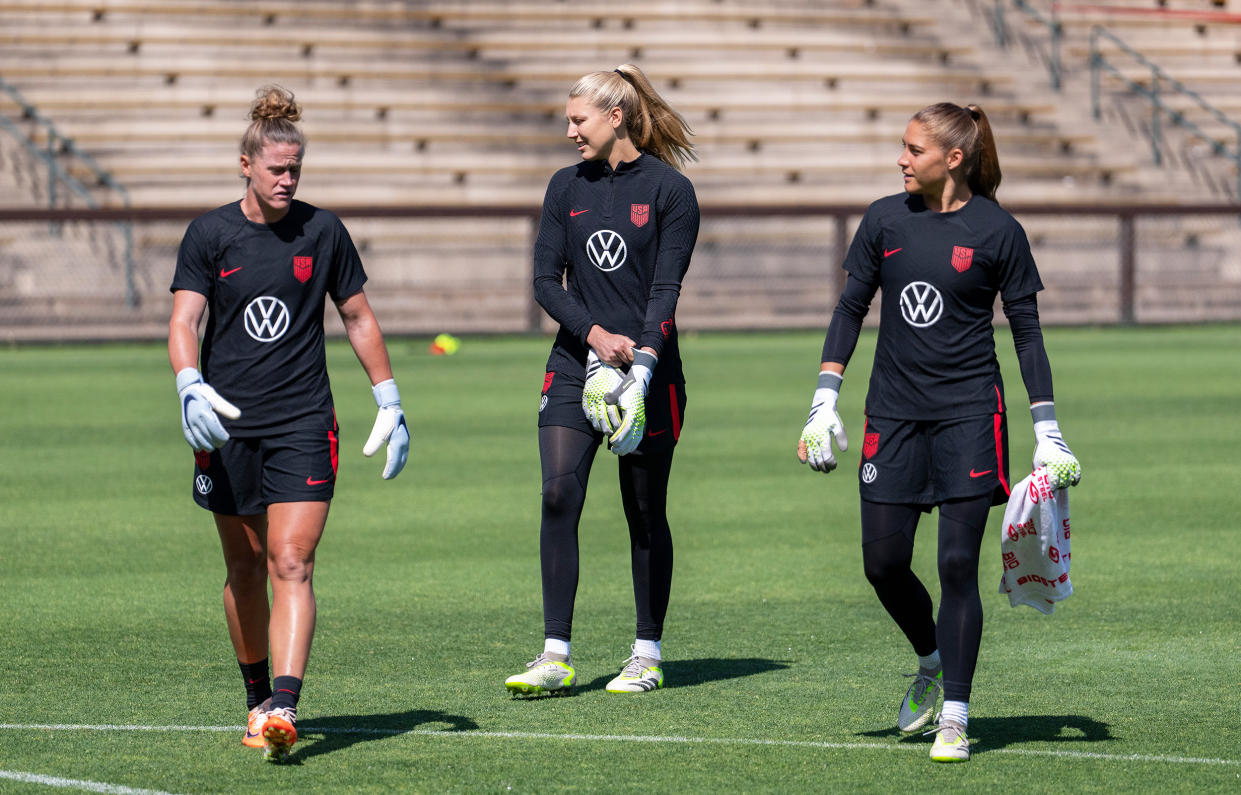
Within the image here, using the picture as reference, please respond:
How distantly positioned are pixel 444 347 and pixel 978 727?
1760 cm

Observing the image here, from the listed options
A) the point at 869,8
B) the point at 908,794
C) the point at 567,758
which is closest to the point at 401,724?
the point at 567,758

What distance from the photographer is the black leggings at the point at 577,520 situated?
639 cm

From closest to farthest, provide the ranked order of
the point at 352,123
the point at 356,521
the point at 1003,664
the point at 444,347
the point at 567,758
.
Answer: the point at 567,758, the point at 1003,664, the point at 356,521, the point at 444,347, the point at 352,123

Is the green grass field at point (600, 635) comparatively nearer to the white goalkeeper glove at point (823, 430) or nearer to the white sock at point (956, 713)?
the white sock at point (956, 713)

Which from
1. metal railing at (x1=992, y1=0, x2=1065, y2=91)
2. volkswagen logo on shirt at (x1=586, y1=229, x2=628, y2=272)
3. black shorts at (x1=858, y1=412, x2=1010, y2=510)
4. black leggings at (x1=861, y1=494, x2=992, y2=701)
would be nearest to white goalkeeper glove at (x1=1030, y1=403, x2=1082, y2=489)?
black shorts at (x1=858, y1=412, x2=1010, y2=510)

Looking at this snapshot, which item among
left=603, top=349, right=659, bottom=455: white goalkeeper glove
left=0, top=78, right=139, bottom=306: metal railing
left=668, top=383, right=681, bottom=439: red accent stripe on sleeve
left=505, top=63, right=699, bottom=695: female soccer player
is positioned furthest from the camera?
left=0, top=78, right=139, bottom=306: metal railing

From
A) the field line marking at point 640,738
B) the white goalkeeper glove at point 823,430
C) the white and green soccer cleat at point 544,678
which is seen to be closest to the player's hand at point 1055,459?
the white goalkeeper glove at point 823,430

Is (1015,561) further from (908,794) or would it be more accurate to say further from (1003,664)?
(1003,664)

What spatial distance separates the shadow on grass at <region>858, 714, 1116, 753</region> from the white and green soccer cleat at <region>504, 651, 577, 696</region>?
3.63 feet

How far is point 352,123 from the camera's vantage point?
29688mm

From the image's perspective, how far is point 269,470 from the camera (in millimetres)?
5469

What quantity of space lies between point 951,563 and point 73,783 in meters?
2.65

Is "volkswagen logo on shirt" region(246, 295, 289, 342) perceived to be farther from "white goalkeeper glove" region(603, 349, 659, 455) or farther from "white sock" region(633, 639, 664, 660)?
"white sock" region(633, 639, 664, 660)

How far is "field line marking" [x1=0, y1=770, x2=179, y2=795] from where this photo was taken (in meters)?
5.02
